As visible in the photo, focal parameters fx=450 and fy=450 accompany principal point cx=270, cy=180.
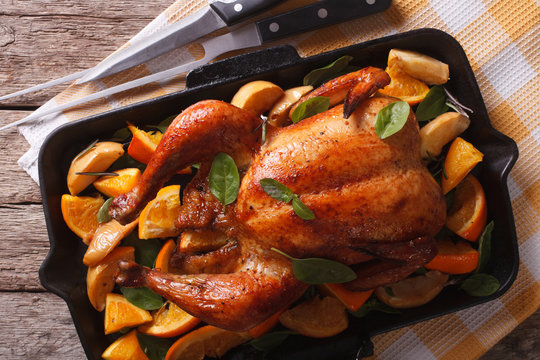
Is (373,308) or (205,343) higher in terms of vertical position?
(373,308)

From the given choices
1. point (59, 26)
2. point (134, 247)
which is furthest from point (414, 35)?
point (59, 26)

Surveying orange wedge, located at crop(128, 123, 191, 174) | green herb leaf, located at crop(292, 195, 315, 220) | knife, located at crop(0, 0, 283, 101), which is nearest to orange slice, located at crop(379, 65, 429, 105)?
knife, located at crop(0, 0, 283, 101)

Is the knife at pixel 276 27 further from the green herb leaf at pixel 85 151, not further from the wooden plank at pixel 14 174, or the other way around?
the wooden plank at pixel 14 174

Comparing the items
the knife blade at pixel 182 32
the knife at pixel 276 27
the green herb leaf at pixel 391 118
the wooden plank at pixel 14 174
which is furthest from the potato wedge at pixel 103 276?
the green herb leaf at pixel 391 118

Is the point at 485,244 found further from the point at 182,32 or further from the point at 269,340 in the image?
the point at 182,32

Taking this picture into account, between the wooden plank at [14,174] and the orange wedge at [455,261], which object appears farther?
the wooden plank at [14,174]

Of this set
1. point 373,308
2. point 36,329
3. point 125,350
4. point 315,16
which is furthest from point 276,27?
point 36,329
